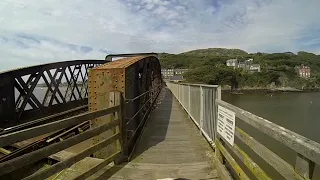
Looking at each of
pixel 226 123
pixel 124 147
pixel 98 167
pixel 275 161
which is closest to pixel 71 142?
pixel 98 167

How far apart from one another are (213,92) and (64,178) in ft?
10.6

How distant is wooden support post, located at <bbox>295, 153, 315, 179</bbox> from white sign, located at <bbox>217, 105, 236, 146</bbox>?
1.64 m

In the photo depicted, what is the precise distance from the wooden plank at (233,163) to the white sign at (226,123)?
0.82ft

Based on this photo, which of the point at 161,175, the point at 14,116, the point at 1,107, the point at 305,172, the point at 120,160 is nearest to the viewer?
the point at 305,172

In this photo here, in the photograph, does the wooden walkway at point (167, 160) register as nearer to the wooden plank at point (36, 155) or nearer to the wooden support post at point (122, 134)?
the wooden support post at point (122, 134)

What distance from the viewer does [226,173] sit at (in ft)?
13.1

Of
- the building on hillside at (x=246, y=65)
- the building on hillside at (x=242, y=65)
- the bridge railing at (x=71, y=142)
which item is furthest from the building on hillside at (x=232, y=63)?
the bridge railing at (x=71, y=142)

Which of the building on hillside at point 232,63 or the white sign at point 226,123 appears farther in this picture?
the building on hillside at point 232,63

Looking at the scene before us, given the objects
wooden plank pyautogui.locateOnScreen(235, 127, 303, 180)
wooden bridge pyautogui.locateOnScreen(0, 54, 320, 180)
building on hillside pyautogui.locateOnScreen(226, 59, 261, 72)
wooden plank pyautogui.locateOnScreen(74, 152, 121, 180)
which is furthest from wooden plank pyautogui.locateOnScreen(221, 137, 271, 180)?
building on hillside pyautogui.locateOnScreen(226, 59, 261, 72)

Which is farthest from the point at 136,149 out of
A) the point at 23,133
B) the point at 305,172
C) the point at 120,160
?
the point at 305,172

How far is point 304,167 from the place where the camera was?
1917 mm

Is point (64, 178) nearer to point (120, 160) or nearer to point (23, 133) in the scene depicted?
point (120, 160)

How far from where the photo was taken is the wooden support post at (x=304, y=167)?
188cm

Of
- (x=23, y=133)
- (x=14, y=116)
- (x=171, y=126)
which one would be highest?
(x=23, y=133)
